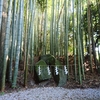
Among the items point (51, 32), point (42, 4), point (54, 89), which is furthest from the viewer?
point (42, 4)

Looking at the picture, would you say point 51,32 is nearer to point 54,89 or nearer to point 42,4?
point 42,4

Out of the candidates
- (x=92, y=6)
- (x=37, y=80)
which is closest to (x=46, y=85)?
(x=37, y=80)

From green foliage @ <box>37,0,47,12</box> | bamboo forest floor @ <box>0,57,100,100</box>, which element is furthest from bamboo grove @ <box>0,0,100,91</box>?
bamboo forest floor @ <box>0,57,100,100</box>

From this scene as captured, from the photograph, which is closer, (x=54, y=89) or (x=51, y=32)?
(x=54, y=89)

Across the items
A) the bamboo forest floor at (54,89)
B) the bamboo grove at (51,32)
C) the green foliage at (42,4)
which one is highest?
the green foliage at (42,4)

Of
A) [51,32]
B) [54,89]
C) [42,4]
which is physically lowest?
[54,89]

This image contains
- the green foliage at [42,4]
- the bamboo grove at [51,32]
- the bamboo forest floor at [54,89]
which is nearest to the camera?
the bamboo forest floor at [54,89]

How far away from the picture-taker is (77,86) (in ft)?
19.0

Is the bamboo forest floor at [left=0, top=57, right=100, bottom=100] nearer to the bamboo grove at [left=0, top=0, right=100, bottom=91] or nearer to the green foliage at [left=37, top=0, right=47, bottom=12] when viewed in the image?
the bamboo grove at [left=0, top=0, right=100, bottom=91]

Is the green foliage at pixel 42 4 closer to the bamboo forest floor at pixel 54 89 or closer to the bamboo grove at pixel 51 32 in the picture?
the bamboo grove at pixel 51 32

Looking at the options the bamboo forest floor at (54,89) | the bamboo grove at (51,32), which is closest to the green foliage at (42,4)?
the bamboo grove at (51,32)

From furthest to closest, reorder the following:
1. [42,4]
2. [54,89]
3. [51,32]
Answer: [42,4], [51,32], [54,89]

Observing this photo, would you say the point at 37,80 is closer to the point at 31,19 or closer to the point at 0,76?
the point at 0,76

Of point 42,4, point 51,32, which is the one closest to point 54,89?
point 51,32
